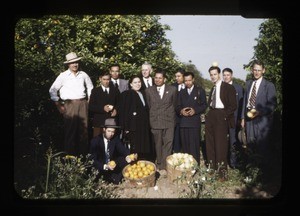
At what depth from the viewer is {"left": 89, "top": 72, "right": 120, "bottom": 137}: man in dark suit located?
538cm

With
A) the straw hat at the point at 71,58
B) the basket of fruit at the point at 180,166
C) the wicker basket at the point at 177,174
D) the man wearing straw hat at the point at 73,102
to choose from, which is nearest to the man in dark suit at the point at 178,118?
the basket of fruit at the point at 180,166

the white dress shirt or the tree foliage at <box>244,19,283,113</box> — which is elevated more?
the tree foliage at <box>244,19,283,113</box>

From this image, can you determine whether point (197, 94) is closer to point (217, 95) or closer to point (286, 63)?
point (217, 95)

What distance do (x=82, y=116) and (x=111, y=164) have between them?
88 cm

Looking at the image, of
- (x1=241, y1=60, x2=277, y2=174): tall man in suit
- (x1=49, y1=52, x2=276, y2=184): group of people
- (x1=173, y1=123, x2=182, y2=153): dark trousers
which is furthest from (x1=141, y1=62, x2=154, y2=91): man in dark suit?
(x1=241, y1=60, x2=277, y2=174): tall man in suit

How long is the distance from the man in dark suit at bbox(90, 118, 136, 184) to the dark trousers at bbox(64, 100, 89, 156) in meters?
0.23

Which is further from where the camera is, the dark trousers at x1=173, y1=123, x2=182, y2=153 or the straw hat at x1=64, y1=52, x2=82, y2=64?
the dark trousers at x1=173, y1=123, x2=182, y2=153

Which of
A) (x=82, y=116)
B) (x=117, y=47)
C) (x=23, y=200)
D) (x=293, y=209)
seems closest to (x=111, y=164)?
(x=82, y=116)

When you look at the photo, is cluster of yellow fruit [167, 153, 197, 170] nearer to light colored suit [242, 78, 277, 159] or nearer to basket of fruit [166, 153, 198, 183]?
basket of fruit [166, 153, 198, 183]

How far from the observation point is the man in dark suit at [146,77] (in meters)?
5.64

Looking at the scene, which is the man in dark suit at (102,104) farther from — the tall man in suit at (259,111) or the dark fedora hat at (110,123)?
the tall man in suit at (259,111)

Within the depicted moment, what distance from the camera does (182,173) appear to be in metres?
5.06

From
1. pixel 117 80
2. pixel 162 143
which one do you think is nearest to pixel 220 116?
pixel 162 143

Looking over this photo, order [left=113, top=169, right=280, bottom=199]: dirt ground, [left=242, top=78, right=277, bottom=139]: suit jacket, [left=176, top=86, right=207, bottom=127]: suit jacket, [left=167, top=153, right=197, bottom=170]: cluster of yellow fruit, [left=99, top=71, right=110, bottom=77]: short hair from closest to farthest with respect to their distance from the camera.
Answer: [left=113, top=169, right=280, bottom=199]: dirt ground < [left=242, top=78, right=277, bottom=139]: suit jacket < [left=167, top=153, right=197, bottom=170]: cluster of yellow fruit < [left=176, top=86, right=207, bottom=127]: suit jacket < [left=99, top=71, right=110, bottom=77]: short hair
